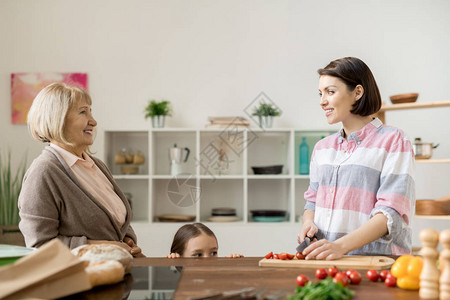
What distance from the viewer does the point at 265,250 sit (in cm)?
452

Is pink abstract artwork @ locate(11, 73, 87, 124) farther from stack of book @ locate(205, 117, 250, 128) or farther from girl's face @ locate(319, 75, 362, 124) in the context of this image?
girl's face @ locate(319, 75, 362, 124)

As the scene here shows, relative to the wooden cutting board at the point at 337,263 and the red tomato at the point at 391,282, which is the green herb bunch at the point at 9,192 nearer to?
the wooden cutting board at the point at 337,263

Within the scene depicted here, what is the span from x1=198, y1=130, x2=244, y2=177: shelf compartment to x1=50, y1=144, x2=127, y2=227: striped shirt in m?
2.80

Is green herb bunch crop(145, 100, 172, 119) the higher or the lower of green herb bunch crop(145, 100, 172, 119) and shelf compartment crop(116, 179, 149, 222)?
the higher

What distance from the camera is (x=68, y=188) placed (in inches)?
69.4

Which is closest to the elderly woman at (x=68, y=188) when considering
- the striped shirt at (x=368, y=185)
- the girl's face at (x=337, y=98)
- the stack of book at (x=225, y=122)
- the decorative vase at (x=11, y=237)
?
the striped shirt at (x=368, y=185)

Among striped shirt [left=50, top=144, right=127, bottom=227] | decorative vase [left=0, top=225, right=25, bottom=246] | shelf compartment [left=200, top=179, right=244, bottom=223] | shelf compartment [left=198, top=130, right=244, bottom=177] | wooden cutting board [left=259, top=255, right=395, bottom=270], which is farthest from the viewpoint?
shelf compartment [left=200, top=179, right=244, bottom=223]

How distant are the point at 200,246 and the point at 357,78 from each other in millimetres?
927

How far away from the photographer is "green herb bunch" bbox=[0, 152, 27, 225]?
4523 millimetres

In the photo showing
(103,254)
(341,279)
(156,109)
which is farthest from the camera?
(156,109)

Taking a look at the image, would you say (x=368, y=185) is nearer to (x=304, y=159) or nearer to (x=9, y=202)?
(x=304, y=159)

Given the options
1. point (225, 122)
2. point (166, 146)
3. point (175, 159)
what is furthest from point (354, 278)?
point (166, 146)

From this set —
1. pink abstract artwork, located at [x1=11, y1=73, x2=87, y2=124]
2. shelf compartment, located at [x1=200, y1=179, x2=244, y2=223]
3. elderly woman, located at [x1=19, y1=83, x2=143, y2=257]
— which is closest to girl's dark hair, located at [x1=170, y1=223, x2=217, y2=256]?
elderly woman, located at [x1=19, y1=83, x2=143, y2=257]

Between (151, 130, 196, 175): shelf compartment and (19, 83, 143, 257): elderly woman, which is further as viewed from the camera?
(151, 130, 196, 175): shelf compartment
